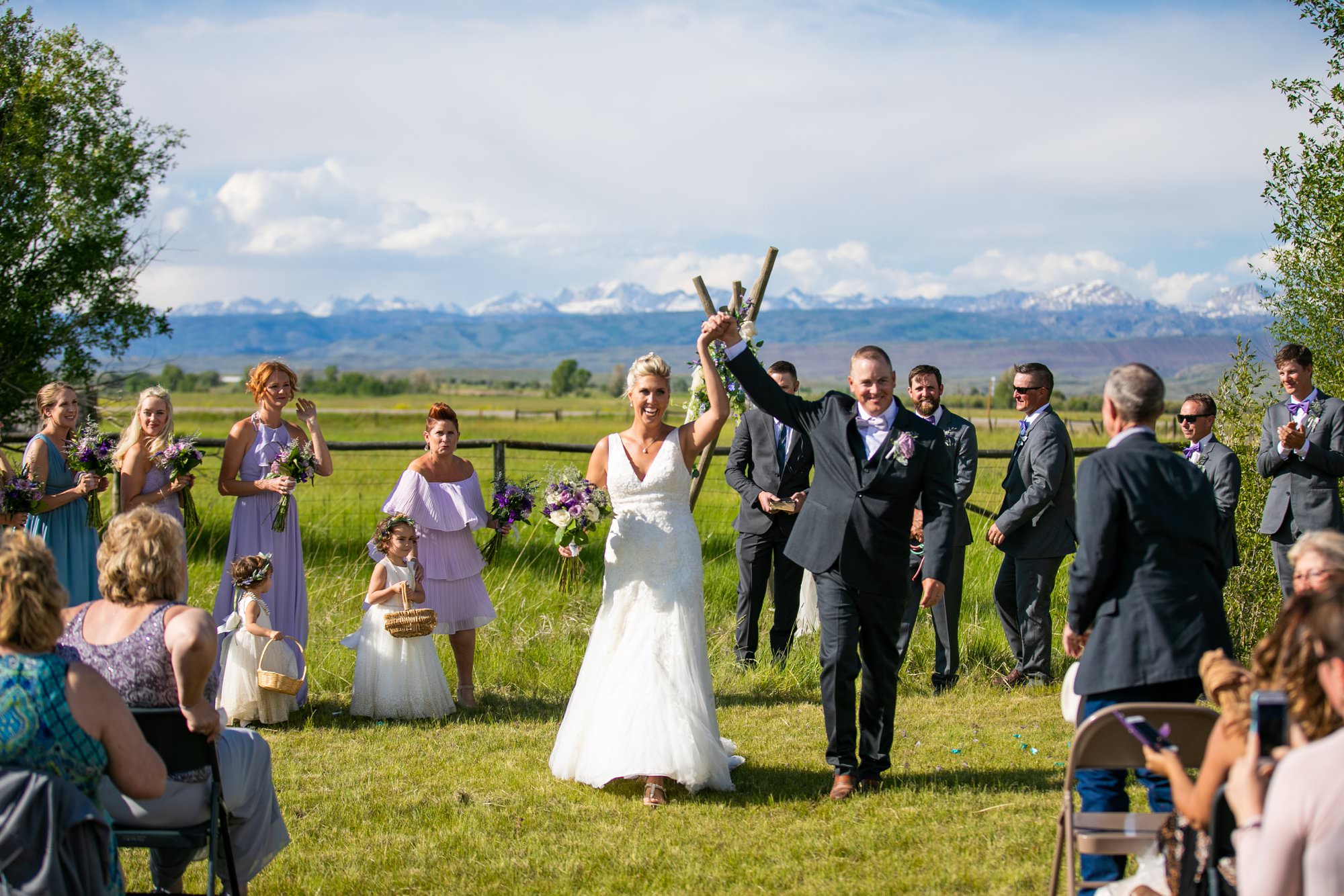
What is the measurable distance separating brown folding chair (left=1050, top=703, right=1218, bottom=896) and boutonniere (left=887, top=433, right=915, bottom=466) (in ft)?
7.01

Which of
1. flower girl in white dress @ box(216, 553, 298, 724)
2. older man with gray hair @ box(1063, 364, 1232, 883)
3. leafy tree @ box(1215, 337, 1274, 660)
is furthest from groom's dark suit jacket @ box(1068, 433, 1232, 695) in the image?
flower girl in white dress @ box(216, 553, 298, 724)

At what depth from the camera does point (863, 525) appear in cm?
586

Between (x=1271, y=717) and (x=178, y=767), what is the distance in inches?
136

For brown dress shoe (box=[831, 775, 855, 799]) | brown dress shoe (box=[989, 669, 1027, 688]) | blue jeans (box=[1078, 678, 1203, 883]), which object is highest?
blue jeans (box=[1078, 678, 1203, 883])

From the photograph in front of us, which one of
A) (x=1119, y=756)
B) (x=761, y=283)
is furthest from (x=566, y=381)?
(x=1119, y=756)

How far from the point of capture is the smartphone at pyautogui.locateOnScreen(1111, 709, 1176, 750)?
3533mm

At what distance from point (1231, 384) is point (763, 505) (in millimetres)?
3775

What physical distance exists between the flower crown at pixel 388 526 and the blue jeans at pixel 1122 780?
4855mm

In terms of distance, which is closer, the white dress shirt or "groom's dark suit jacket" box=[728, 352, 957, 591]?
"groom's dark suit jacket" box=[728, 352, 957, 591]

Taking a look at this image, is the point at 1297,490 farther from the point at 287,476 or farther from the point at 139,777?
the point at 139,777

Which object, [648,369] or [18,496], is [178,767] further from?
[18,496]

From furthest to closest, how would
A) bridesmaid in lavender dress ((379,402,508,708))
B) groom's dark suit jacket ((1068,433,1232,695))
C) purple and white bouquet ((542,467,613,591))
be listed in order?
bridesmaid in lavender dress ((379,402,508,708))
purple and white bouquet ((542,467,613,591))
groom's dark suit jacket ((1068,433,1232,695))

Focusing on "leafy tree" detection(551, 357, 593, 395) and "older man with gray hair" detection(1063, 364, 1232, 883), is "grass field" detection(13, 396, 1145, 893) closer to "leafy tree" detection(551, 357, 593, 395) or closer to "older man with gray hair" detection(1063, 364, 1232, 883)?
"older man with gray hair" detection(1063, 364, 1232, 883)

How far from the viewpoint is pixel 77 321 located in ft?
51.4
